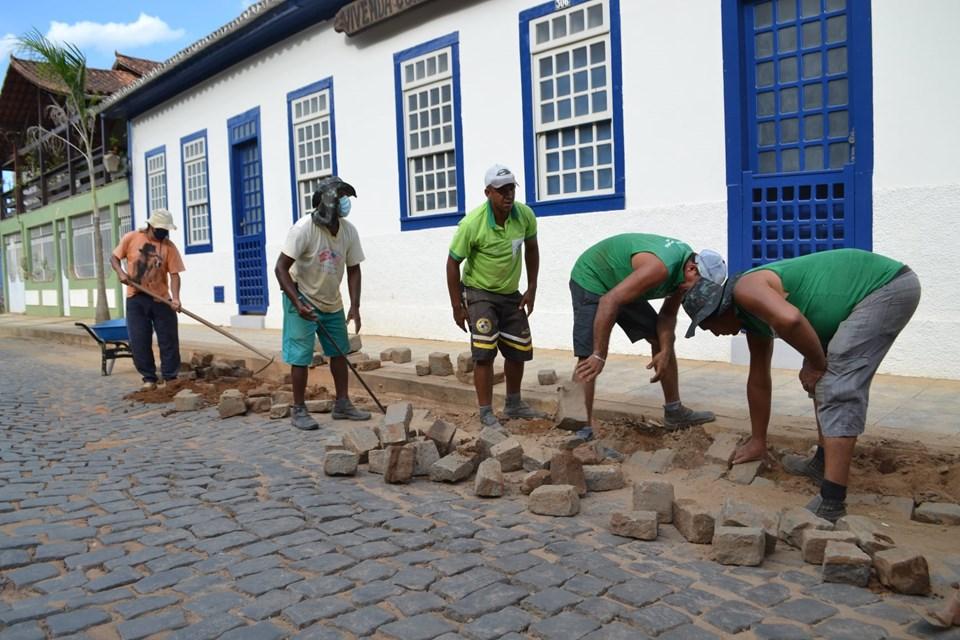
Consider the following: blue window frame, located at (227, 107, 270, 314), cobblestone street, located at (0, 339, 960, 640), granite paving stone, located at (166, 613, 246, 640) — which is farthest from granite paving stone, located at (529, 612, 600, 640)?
blue window frame, located at (227, 107, 270, 314)

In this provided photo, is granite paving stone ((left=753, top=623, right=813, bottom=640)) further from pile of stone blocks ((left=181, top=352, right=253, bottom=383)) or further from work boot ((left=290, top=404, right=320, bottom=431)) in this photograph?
pile of stone blocks ((left=181, top=352, right=253, bottom=383))

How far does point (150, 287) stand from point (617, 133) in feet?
16.4

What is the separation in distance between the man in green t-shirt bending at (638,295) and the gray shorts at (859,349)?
63 cm

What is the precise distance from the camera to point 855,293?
3.70 metres

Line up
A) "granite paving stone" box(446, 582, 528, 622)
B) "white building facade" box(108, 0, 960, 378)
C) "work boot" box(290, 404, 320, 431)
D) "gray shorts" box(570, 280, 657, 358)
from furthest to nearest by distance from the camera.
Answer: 1. "white building facade" box(108, 0, 960, 378)
2. "work boot" box(290, 404, 320, 431)
3. "gray shorts" box(570, 280, 657, 358)
4. "granite paving stone" box(446, 582, 528, 622)

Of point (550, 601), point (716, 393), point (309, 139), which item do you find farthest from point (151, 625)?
point (309, 139)

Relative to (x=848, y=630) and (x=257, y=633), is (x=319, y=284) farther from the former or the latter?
(x=848, y=630)

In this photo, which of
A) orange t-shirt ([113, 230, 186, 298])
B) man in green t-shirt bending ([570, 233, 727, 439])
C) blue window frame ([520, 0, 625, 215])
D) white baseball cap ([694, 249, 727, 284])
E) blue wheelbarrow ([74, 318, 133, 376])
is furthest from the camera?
blue wheelbarrow ([74, 318, 133, 376])

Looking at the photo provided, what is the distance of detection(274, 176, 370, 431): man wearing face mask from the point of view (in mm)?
6160

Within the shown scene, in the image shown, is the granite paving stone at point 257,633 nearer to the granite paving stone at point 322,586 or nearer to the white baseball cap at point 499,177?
the granite paving stone at point 322,586

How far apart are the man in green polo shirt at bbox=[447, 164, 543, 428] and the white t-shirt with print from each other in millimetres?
1072

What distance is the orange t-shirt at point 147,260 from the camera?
831 centimetres

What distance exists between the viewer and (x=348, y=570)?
3.35 m

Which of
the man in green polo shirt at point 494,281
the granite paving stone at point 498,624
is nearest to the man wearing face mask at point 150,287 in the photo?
the man in green polo shirt at point 494,281
